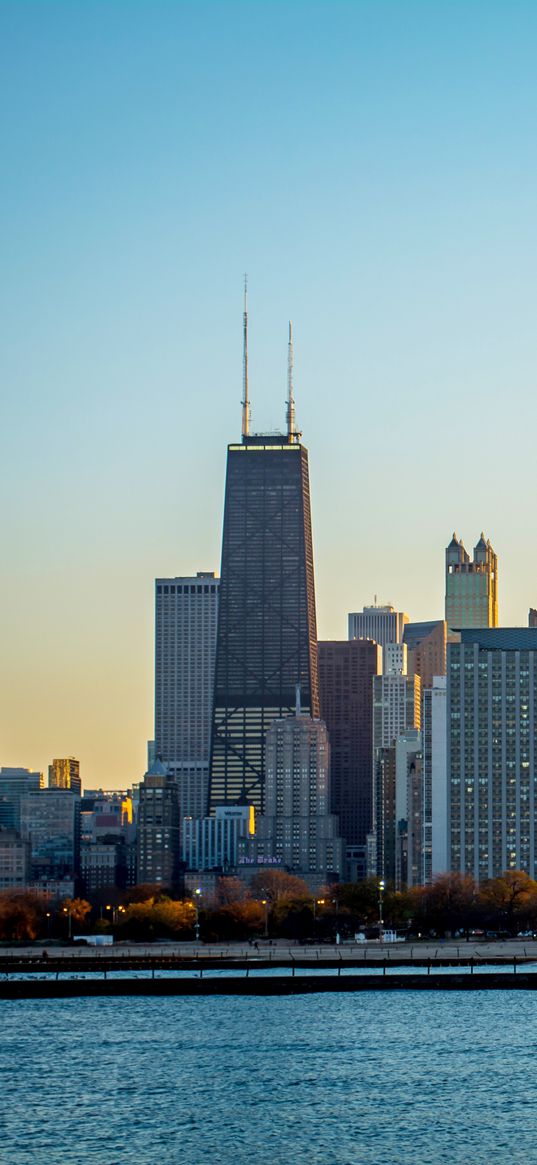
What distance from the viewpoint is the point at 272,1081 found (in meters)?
122

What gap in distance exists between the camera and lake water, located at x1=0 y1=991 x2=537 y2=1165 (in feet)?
327

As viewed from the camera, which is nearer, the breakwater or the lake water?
Answer: the lake water

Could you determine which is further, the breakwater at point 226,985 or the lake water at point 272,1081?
the breakwater at point 226,985

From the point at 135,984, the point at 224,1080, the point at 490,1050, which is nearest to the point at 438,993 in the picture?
the point at 135,984

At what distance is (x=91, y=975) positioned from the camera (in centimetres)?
19425

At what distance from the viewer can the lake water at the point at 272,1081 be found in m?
99.6

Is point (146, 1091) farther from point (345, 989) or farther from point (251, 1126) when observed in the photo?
point (345, 989)

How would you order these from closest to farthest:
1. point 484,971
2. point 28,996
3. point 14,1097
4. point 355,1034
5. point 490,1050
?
point 14,1097 < point 490,1050 < point 355,1034 < point 28,996 < point 484,971

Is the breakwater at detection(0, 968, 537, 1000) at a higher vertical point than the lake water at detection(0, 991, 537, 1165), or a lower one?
higher

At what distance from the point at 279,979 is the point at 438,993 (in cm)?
1336

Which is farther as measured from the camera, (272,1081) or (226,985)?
(226,985)

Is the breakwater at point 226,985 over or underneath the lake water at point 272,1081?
over

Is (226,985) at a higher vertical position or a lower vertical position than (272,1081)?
higher

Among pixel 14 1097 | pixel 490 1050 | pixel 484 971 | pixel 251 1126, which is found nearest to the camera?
pixel 251 1126
